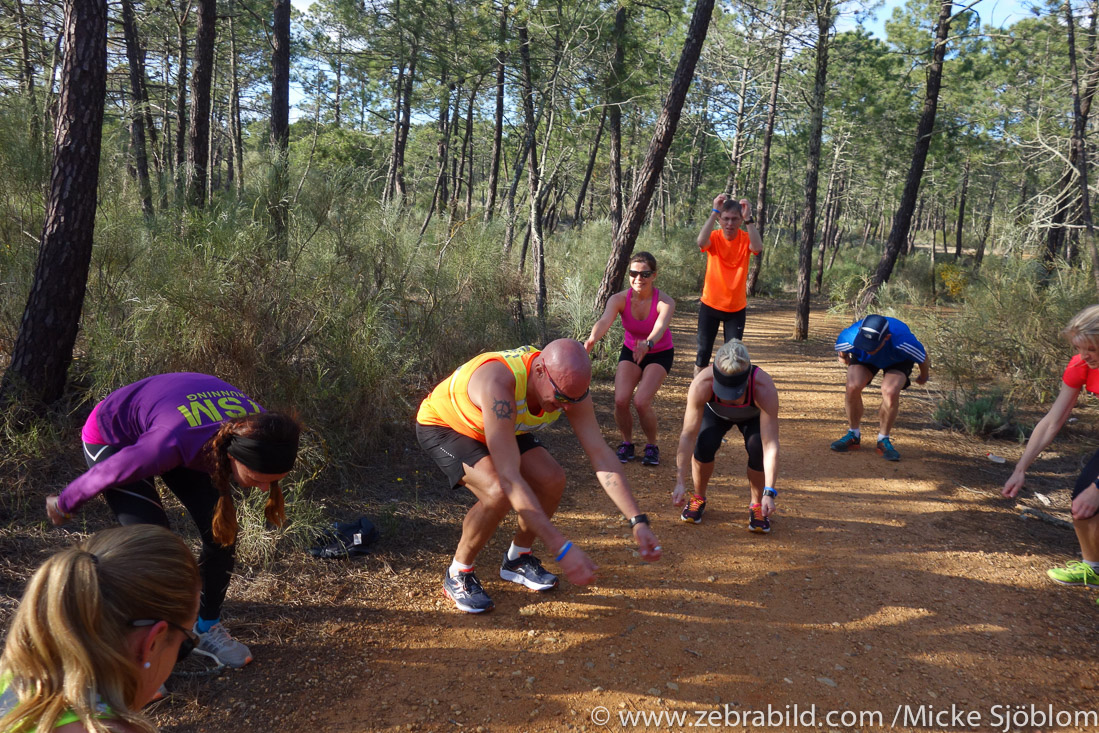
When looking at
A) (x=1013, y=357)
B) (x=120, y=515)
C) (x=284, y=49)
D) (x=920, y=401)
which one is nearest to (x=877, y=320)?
(x=920, y=401)

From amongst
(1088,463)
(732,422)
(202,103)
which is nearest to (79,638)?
(732,422)

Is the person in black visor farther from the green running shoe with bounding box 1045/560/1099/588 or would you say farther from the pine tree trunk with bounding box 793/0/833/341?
the pine tree trunk with bounding box 793/0/833/341

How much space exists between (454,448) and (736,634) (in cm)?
174

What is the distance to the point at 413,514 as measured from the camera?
171 inches

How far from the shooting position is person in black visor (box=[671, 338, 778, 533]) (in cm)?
390

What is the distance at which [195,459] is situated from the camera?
2469mm

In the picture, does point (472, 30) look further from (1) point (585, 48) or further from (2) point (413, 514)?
(2) point (413, 514)

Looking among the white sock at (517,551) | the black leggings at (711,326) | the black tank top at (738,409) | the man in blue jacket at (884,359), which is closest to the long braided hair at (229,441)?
the white sock at (517,551)

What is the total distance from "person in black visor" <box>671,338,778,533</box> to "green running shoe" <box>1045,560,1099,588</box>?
66.2 inches

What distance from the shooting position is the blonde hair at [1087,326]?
3.47 m

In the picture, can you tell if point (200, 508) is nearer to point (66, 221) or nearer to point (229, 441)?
point (229, 441)

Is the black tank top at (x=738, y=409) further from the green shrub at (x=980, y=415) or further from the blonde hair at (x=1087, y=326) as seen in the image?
the green shrub at (x=980, y=415)

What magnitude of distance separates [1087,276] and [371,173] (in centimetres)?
978

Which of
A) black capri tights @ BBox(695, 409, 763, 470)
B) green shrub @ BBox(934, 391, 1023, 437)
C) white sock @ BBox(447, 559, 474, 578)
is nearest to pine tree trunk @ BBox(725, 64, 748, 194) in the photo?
green shrub @ BBox(934, 391, 1023, 437)
